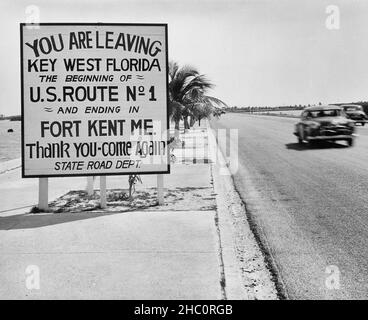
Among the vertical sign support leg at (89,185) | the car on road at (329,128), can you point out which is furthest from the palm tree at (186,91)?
the vertical sign support leg at (89,185)

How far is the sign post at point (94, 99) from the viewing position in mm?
7902

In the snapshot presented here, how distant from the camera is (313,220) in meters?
7.06

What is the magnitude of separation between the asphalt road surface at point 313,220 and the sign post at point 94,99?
235cm

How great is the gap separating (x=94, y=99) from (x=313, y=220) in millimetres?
4087

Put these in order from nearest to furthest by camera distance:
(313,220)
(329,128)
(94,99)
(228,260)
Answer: (228,260) → (313,220) → (94,99) → (329,128)

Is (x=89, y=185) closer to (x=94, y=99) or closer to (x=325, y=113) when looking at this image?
(x=94, y=99)

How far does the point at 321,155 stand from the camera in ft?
53.3

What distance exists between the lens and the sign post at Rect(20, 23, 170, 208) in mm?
7902

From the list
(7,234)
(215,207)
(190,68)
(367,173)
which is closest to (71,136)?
(7,234)

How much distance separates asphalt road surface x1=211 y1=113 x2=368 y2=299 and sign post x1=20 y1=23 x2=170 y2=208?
235 cm

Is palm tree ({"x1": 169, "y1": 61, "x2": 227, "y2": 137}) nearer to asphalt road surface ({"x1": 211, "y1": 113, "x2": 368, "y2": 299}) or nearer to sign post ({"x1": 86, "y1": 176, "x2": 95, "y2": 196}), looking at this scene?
asphalt road surface ({"x1": 211, "y1": 113, "x2": 368, "y2": 299})

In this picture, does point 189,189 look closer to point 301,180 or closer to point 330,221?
point 301,180

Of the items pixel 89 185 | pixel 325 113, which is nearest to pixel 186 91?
pixel 325 113

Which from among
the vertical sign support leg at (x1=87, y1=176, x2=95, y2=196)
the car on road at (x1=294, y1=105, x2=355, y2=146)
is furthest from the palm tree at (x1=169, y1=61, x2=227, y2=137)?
the vertical sign support leg at (x1=87, y1=176, x2=95, y2=196)
